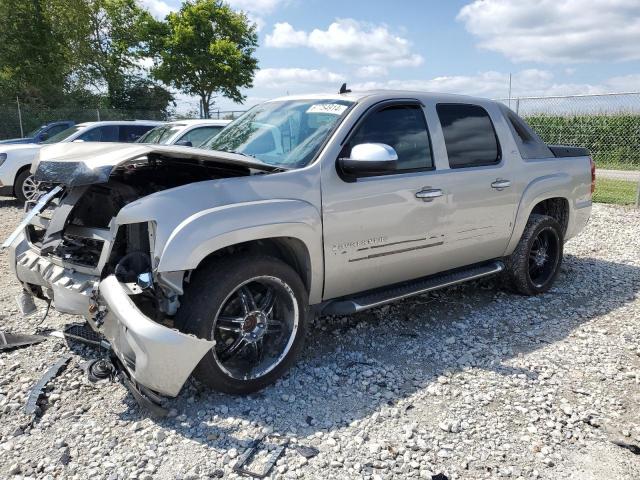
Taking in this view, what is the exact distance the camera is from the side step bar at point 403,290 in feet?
12.4

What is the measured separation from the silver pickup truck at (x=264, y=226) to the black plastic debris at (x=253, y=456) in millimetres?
452

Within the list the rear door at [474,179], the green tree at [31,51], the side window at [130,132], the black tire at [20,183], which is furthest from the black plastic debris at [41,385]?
the green tree at [31,51]

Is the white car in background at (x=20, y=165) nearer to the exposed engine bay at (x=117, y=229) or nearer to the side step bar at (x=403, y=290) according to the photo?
the exposed engine bay at (x=117, y=229)

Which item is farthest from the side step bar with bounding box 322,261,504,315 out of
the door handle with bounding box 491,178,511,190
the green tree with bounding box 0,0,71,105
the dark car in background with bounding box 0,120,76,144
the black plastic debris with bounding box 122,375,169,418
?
the green tree with bounding box 0,0,71,105

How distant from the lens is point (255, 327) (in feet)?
11.1

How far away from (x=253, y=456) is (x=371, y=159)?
1.89 m

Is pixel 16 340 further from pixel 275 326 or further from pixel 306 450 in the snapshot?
pixel 306 450

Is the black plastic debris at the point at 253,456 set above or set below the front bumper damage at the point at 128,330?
below

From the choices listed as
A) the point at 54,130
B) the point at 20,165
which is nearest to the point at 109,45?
the point at 54,130

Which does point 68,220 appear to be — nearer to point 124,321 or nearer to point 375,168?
point 124,321

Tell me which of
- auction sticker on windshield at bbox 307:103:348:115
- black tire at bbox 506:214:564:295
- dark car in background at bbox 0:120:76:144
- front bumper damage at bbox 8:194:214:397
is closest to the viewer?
front bumper damage at bbox 8:194:214:397

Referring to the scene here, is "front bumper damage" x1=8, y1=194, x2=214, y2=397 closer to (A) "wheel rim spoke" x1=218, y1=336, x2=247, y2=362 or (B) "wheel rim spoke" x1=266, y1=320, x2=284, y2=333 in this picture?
(A) "wheel rim spoke" x1=218, y1=336, x2=247, y2=362

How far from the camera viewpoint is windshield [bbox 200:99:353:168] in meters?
3.74

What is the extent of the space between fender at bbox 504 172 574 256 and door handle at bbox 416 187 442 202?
1.23 m
